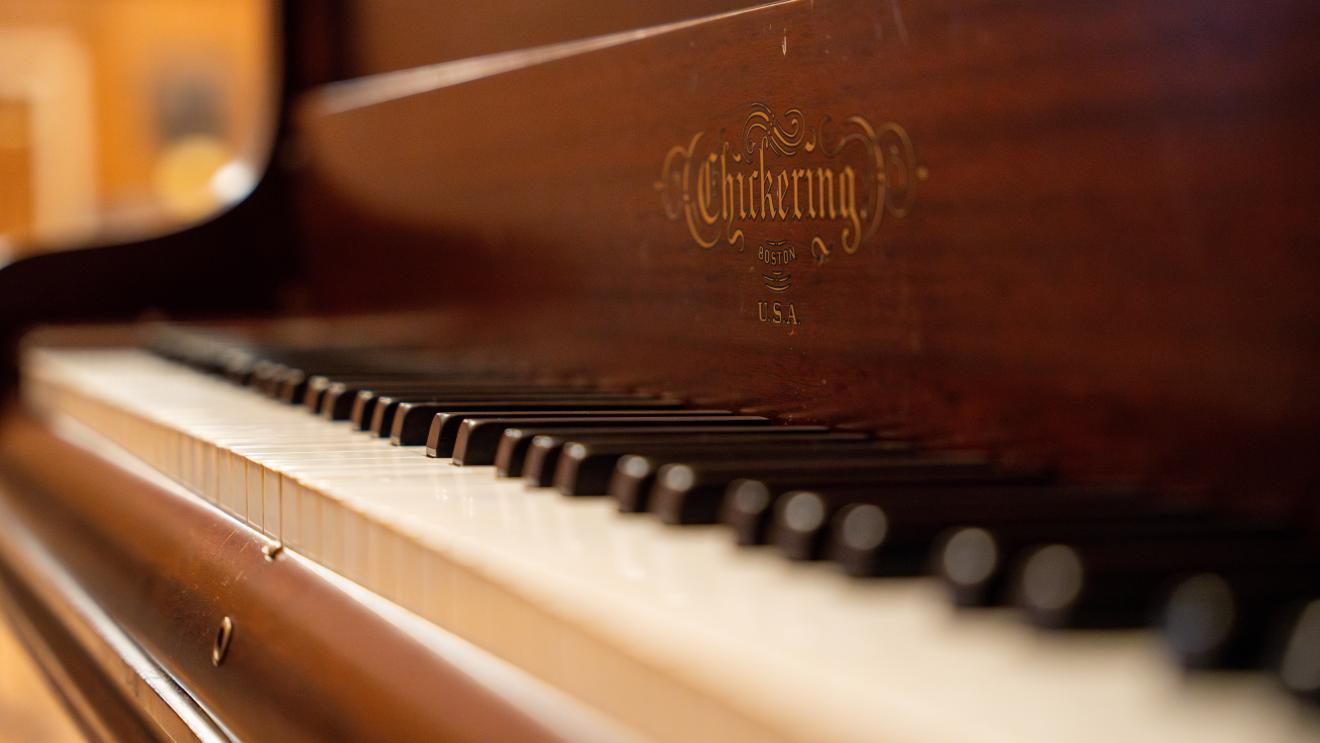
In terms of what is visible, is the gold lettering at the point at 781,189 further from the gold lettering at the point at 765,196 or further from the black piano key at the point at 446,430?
the black piano key at the point at 446,430

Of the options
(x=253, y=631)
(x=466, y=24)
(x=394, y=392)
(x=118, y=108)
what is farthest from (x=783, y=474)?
(x=118, y=108)

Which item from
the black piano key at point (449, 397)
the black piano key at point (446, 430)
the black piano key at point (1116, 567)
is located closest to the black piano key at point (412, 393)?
the black piano key at point (449, 397)

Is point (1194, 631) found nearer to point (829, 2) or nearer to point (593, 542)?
point (593, 542)

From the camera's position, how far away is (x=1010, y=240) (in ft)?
2.97

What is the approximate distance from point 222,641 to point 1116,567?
0.94 m

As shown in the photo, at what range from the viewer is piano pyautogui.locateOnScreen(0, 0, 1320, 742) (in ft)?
1.86

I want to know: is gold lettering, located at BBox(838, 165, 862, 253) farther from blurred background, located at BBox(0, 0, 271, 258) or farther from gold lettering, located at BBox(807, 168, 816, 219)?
blurred background, located at BBox(0, 0, 271, 258)

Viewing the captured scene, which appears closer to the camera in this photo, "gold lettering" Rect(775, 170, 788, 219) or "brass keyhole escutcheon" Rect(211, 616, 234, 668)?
"gold lettering" Rect(775, 170, 788, 219)

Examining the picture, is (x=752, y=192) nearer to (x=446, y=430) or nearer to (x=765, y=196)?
(x=765, y=196)

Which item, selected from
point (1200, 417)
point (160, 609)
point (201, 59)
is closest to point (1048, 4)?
point (1200, 417)

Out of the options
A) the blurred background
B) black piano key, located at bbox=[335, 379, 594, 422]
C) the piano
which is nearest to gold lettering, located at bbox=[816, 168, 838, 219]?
the piano

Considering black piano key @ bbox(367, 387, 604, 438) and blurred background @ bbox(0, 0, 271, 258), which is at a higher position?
blurred background @ bbox(0, 0, 271, 258)

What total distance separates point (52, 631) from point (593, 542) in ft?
4.99

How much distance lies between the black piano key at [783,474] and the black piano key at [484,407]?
375mm
